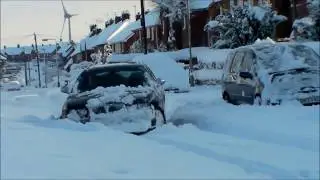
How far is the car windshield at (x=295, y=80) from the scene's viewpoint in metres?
12.6

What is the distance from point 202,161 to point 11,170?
7.79ft

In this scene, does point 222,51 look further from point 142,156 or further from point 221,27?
point 142,156

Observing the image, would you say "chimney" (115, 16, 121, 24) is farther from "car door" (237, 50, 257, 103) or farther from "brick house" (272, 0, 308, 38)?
"car door" (237, 50, 257, 103)

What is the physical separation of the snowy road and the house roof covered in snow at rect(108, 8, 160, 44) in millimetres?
59543

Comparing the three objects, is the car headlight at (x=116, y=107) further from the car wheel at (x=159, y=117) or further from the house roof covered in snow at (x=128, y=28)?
the house roof covered in snow at (x=128, y=28)

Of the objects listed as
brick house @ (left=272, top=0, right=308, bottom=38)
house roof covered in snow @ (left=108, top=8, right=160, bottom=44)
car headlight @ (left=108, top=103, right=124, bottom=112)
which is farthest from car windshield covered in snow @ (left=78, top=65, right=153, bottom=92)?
house roof covered in snow @ (left=108, top=8, right=160, bottom=44)

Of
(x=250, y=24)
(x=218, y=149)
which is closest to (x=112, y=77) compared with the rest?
(x=218, y=149)

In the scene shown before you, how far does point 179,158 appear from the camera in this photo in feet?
24.7

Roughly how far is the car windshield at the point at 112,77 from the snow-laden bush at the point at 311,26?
13.8 m

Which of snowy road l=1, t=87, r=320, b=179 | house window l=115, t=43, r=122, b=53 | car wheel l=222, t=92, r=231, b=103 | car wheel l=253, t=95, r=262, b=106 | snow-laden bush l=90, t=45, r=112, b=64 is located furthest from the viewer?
house window l=115, t=43, r=122, b=53

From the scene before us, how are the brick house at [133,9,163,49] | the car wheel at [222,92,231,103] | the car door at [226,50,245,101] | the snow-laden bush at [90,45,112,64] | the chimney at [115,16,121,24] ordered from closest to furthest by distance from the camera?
1. the car door at [226,50,245,101]
2. the car wheel at [222,92,231,103]
3. the snow-laden bush at [90,45,112,64]
4. the brick house at [133,9,163,49]
5. the chimney at [115,16,121,24]

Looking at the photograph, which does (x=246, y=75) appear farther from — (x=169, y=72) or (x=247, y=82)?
(x=169, y=72)

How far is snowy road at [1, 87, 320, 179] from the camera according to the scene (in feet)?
20.8

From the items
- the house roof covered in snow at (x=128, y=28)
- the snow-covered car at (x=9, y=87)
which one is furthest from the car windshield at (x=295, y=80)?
the house roof covered in snow at (x=128, y=28)
